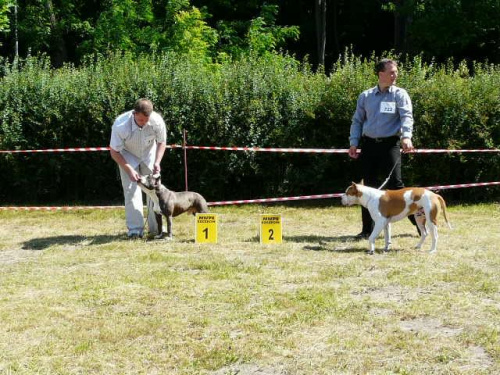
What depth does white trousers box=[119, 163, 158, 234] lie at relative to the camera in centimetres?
856

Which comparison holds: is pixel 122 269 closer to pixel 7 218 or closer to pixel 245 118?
pixel 7 218

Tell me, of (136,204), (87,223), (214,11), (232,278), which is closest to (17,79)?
(87,223)

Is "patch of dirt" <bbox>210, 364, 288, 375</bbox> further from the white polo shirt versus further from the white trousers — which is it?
the white polo shirt

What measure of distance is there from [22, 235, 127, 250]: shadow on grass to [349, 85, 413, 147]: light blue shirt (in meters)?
3.48

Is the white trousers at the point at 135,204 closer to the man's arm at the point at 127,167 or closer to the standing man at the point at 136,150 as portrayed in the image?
the standing man at the point at 136,150

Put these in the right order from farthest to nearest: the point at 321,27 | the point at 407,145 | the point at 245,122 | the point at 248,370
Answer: the point at 321,27, the point at 245,122, the point at 407,145, the point at 248,370

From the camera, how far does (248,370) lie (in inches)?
168

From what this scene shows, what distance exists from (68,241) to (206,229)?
197 centimetres

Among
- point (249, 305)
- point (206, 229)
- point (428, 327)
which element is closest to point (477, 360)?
point (428, 327)

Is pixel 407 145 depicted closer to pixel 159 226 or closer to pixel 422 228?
pixel 422 228

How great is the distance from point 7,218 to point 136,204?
3.59 metres

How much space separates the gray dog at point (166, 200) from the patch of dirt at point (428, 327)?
13.1 feet

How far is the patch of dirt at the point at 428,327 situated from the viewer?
16.0 feet

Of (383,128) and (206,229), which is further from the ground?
(383,128)
